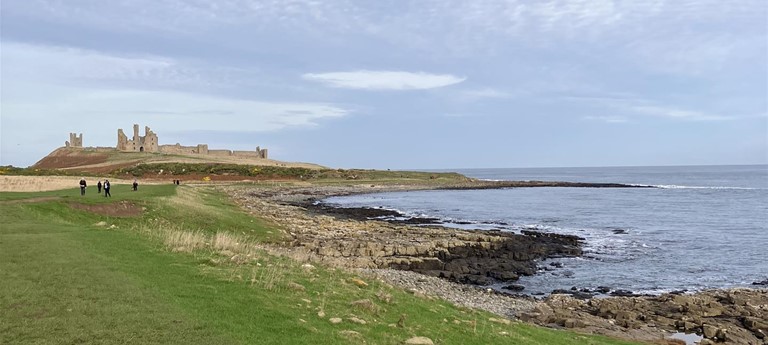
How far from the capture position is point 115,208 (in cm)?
3191

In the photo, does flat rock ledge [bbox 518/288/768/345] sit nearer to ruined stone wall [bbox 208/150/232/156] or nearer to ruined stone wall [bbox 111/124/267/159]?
ruined stone wall [bbox 111/124/267/159]

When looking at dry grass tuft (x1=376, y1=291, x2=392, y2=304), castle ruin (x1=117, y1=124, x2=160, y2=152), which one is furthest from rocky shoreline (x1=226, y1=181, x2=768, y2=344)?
castle ruin (x1=117, y1=124, x2=160, y2=152)

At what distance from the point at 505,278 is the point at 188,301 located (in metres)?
19.6

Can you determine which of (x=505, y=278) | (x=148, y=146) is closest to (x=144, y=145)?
(x=148, y=146)

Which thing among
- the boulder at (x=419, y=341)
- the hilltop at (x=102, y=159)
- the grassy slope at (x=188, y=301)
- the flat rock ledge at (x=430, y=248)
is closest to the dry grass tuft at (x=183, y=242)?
the grassy slope at (x=188, y=301)

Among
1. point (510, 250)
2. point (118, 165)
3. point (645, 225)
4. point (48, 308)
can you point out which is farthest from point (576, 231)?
point (118, 165)

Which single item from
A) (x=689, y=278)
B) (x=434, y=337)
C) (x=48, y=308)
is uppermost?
(x=48, y=308)

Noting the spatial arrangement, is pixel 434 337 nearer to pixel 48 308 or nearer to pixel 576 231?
pixel 48 308

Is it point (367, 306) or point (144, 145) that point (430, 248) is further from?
point (144, 145)

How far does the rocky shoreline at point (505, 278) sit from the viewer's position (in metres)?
18.8

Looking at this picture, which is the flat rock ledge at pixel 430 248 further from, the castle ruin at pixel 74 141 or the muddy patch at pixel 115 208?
the castle ruin at pixel 74 141

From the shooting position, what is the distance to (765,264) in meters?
32.6

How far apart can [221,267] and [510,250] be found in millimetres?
23322

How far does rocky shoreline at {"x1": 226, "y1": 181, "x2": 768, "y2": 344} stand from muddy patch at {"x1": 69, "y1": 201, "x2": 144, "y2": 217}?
8.78 m
